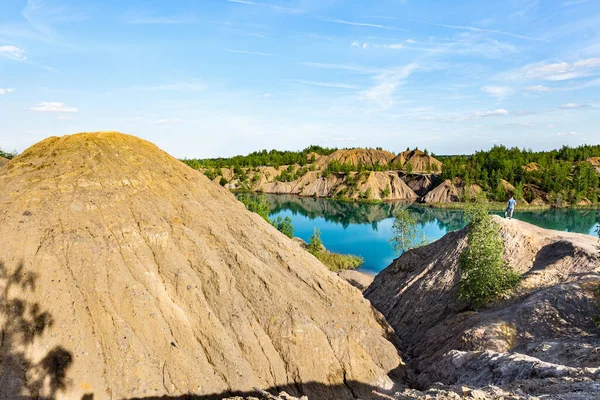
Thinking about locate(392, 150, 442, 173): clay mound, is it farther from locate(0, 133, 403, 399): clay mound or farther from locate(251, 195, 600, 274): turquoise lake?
locate(0, 133, 403, 399): clay mound

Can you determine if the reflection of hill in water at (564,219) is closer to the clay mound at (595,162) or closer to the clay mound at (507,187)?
the clay mound at (507,187)

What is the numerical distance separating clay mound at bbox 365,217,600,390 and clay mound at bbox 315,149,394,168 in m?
122

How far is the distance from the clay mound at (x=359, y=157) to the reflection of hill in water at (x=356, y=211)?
38.1m

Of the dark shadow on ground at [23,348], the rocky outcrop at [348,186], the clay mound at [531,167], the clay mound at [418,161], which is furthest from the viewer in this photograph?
the clay mound at [418,161]

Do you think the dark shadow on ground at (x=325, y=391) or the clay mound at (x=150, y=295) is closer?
the clay mound at (x=150, y=295)

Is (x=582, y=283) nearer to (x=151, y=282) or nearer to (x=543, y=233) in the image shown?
(x=543, y=233)

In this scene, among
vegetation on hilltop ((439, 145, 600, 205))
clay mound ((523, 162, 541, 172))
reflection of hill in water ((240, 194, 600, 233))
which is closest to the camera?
reflection of hill in water ((240, 194, 600, 233))

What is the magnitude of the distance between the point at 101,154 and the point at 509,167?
4117 inches

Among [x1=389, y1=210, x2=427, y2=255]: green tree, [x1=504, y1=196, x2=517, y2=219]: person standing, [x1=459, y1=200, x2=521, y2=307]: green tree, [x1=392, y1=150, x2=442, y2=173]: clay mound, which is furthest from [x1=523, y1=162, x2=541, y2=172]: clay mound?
[x1=459, y1=200, x2=521, y2=307]: green tree

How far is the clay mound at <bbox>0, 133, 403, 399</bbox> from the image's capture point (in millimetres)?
13211

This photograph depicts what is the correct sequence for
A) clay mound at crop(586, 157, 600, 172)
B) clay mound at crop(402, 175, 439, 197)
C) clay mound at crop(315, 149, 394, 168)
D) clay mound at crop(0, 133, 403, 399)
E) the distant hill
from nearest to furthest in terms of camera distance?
clay mound at crop(0, 133, 403, 399) < the distant hill < clay mound at crop(586, 157, 600, 172) < clay mound at crop(402, 175, 439, 197) < clay mound at crop(315, 149, 394, 168)

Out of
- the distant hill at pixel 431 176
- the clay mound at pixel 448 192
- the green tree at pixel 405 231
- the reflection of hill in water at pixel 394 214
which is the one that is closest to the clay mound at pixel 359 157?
the distant hill at pixel 431 176

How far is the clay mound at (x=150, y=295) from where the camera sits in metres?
13.2

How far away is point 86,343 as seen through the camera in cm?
1337
